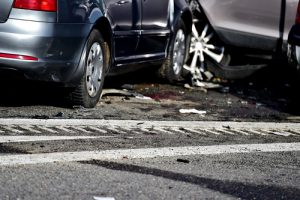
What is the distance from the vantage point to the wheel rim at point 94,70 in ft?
29.3

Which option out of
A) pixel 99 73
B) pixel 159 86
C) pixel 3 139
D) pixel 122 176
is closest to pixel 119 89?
pixel 159 86

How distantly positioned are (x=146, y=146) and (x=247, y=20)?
17.2ft

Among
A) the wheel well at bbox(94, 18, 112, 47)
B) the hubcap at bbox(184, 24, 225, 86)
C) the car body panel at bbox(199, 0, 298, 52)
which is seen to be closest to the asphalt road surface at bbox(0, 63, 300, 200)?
the wheel well at bbox(94, 18, 112, 47)

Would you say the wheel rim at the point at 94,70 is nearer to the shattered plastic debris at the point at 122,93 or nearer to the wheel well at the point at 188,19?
the shattered plastic debris at the point at 122,93

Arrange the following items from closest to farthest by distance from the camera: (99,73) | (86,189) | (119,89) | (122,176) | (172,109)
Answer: (86,189), (122,176), (99,73), (172,109), (119,89)

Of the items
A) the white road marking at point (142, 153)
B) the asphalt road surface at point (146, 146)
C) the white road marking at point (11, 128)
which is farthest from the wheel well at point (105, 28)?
the white road marking at point (142, 153)

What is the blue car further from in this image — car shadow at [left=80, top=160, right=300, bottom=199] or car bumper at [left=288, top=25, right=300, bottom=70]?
car shadow at [left=80, top=160, right=300, bottom=199]

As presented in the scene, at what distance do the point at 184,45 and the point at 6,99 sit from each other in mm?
3215

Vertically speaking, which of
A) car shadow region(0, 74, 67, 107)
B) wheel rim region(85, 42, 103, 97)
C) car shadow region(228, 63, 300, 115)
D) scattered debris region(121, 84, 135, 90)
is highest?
wheel rim region(85, 42, 103, 97)

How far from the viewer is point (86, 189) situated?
5.51m

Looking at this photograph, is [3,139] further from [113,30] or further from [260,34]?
[260,34]

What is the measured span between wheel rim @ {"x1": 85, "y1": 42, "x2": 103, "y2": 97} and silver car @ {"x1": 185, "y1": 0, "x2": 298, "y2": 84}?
10.3ft

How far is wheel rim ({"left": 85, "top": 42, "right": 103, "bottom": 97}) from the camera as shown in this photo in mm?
8930

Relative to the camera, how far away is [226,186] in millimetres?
5867
